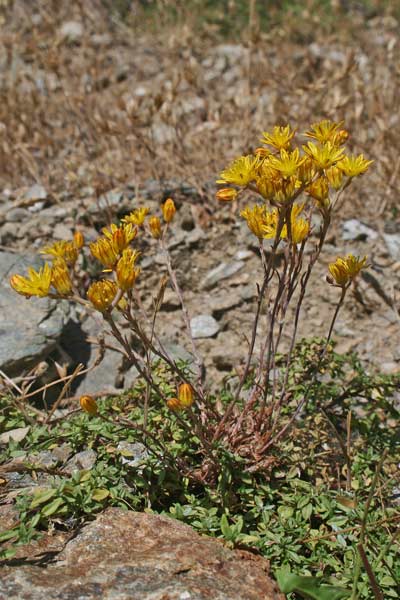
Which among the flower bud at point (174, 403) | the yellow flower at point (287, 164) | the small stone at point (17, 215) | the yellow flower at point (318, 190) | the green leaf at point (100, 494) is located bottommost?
the green leaf at point (100, 494)

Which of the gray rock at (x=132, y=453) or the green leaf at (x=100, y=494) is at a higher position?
the green leaf at (x=100, y=494)

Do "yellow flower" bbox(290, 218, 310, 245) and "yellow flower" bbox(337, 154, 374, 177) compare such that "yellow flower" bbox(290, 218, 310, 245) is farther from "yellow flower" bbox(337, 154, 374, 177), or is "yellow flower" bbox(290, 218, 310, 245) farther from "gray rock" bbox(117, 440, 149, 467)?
"gray rock" bbox(117, 440, 149, 467)

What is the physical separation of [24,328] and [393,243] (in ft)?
7.11

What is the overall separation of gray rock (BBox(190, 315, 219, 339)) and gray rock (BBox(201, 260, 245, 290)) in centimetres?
26

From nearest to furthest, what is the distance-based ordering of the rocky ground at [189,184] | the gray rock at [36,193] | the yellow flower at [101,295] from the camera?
the yellow flower at [101,295], the rocky ground at [189,184], the gray rock at [36,193]

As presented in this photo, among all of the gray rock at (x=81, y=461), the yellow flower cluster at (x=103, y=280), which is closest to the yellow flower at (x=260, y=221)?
the yellow flower cluster at (x=103, y=280)

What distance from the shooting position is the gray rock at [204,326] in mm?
3354

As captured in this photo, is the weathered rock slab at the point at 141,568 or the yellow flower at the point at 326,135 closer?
the weathered rock slab at the point at 141,568

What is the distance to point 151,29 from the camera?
6344mm

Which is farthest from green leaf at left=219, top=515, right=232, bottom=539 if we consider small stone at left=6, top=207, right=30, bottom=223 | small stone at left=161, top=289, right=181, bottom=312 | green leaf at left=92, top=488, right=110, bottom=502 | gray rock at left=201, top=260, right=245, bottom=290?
small stone at left=6, top=207, right=30, bottom=223

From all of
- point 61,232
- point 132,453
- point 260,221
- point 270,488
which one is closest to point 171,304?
point 61,232

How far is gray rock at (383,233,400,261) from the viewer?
362 centimetres

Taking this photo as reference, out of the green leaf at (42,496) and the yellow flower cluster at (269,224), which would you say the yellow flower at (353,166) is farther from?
the green leaf at (42,496)

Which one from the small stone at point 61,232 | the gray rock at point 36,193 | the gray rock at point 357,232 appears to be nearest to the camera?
the gray rock at point 357,232
